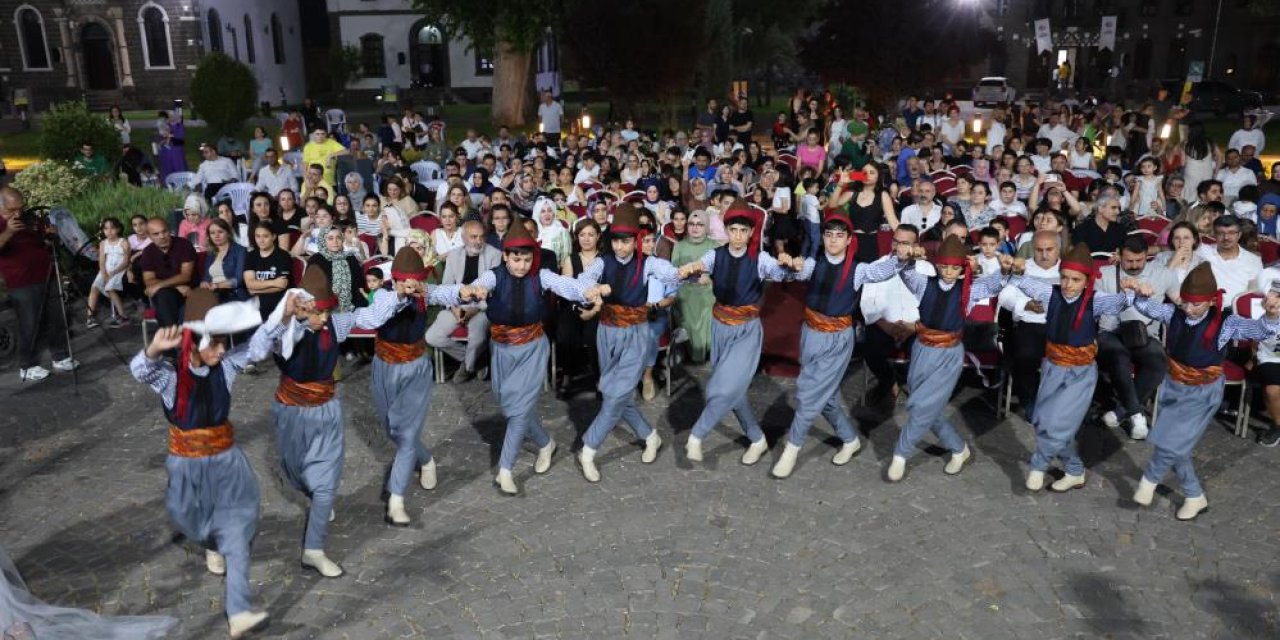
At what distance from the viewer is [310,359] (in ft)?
18.2

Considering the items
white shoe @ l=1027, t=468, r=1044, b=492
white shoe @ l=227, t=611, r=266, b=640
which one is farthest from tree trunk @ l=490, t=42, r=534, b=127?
white shoe @ l=227, t=611, r=266, b=640

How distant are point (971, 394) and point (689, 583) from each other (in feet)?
14.0

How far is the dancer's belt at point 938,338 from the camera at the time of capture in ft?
22.2

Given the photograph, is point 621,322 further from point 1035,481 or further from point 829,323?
point 1035,481

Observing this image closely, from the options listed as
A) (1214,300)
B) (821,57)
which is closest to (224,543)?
(1214,300)

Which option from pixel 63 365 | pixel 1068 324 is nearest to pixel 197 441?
pixel 1068 324

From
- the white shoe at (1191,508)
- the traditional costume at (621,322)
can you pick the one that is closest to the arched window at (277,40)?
the traditional costume at (621,322)

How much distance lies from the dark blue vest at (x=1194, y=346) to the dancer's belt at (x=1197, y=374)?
27 millimetres

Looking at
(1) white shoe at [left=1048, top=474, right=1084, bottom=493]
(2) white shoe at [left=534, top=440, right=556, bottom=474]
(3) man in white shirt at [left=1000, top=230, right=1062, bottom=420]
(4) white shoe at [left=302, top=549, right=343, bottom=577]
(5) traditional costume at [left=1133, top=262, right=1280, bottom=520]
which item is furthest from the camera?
(3) man in white shirt at [left=1000, top=230, right=1062, bottom=420]

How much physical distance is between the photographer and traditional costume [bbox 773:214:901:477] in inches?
271

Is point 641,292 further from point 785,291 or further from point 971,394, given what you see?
point 971,394

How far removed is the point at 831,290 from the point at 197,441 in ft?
13.4

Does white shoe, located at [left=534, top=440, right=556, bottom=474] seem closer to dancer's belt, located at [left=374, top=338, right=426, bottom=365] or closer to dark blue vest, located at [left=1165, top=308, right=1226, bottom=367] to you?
dancer's belt, located at [left=374, top=338, right=426, bottom=365]

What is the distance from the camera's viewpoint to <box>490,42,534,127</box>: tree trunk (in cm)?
3159
